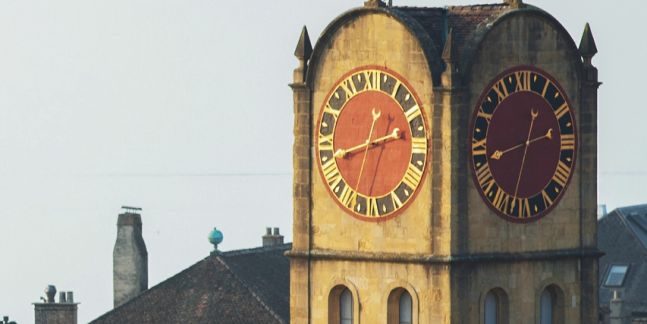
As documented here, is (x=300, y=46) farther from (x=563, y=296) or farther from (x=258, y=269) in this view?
(x=258, y=269)

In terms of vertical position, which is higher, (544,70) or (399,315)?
(544,70)

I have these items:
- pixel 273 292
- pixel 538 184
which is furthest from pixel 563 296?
pixel 273 292

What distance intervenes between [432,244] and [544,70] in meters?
6.14

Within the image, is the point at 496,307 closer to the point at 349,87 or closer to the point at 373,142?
the point at 373,142

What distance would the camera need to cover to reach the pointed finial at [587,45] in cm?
11594

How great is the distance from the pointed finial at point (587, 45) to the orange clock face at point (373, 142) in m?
6.18

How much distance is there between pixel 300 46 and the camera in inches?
4535

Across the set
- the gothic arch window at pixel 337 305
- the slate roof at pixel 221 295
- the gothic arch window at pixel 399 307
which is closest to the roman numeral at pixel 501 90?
the gothic arch window at pixel 399 307

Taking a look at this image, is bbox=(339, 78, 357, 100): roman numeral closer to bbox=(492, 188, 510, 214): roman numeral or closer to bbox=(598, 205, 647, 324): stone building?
bbox=(492, 188, 510, 214): roman numeral

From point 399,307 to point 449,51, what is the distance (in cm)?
753

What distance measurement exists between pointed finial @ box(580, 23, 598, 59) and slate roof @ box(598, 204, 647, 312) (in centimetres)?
7571

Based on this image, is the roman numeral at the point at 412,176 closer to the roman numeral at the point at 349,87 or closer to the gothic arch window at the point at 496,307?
the roman numeral at the point at 349,87

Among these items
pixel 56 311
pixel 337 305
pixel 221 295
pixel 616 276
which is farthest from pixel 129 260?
pixel 337 305

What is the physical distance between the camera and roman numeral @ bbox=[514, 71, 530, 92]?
114 meters
